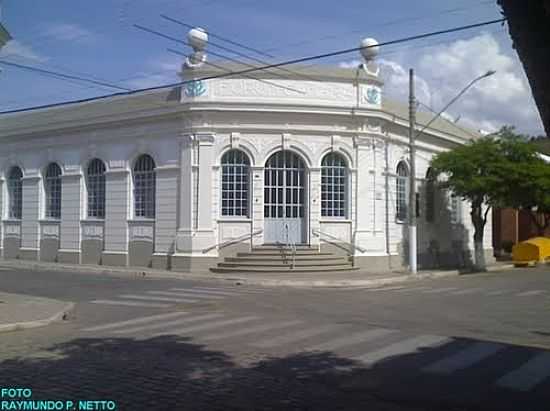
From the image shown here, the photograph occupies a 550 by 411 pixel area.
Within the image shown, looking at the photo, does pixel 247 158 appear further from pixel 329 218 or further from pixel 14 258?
pixel 14 258

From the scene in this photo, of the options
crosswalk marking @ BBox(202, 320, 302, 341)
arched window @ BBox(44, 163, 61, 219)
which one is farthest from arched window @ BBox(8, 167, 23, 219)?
crosswalk marking @ BBox(202, 320, 302, 341)

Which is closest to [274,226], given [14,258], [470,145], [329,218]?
[329,218]

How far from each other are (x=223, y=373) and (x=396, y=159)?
77.3ft

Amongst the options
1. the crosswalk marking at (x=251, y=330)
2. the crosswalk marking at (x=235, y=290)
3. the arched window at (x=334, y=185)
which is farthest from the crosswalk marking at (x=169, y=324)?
the arched window at (x=334, y=185)

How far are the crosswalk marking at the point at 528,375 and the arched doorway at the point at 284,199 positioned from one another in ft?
61.5

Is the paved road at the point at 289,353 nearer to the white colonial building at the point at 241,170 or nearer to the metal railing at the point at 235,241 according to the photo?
the metal railing at the point at 235,241

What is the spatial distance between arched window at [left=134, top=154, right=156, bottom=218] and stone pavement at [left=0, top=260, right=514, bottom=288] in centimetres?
255

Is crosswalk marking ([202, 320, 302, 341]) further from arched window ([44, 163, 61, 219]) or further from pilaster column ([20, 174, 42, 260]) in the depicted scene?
pilaster column ([20, 174, 42, 260])

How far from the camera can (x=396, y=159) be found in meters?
30.7

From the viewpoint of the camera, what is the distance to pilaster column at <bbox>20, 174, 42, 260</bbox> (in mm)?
33500

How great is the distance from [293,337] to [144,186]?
19621mm

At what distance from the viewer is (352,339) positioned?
35.7 feet

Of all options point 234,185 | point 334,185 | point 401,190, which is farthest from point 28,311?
point 401,190

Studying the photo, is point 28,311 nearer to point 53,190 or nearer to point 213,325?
point 213,325
